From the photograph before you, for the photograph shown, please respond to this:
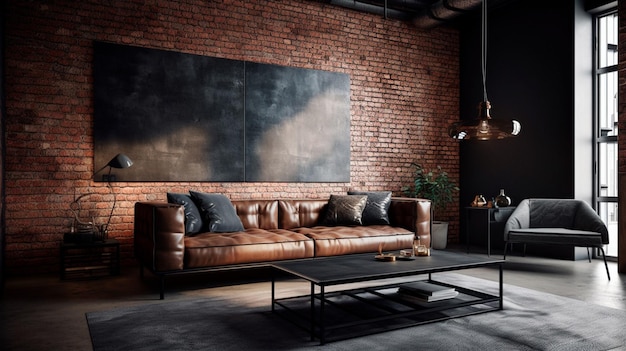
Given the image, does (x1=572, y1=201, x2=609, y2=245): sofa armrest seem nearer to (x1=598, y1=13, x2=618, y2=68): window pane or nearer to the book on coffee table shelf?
(x1=598, y1=13, x2=618, y2=68): window pane

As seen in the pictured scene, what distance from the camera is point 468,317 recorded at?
3.40m

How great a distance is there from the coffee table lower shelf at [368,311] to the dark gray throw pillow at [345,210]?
5.40 ft

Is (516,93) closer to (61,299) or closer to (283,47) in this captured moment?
(283,47)

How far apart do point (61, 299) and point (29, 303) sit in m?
0.23

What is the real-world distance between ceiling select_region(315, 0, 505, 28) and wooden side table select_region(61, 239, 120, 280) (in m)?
4.33

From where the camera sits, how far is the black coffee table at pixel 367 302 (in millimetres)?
3025

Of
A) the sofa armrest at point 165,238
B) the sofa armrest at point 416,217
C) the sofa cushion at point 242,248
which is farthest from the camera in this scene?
the sofa armrest at point 416,217

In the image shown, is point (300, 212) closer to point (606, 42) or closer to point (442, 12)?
point (442, 12)

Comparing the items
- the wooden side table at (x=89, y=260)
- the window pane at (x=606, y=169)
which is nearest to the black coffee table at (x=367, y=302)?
the wooden side table at (x=89, y=260)

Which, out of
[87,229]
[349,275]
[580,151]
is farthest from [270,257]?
[580,151]

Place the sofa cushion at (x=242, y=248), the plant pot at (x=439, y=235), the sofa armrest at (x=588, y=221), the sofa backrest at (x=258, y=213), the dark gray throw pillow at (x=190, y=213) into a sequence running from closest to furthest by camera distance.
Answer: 1. the sofa cushion at (x=242, y=248)
2. the dark gray throw pillow at (x=190, y=213)
3. the sofa armrest at (x=588, y=221)
4. the sofa backrest at (x=258, y=213)
5. the plant pot at (x=439, y=235)

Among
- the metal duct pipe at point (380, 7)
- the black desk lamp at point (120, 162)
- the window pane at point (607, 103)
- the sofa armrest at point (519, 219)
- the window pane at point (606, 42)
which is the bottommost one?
the sofa armrest at point (519, 219)

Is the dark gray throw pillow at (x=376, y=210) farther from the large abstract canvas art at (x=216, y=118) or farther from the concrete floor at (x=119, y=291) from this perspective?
the concrete floor at (x=119, y=291)

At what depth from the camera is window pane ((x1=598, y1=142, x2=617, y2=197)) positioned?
20.7ft
